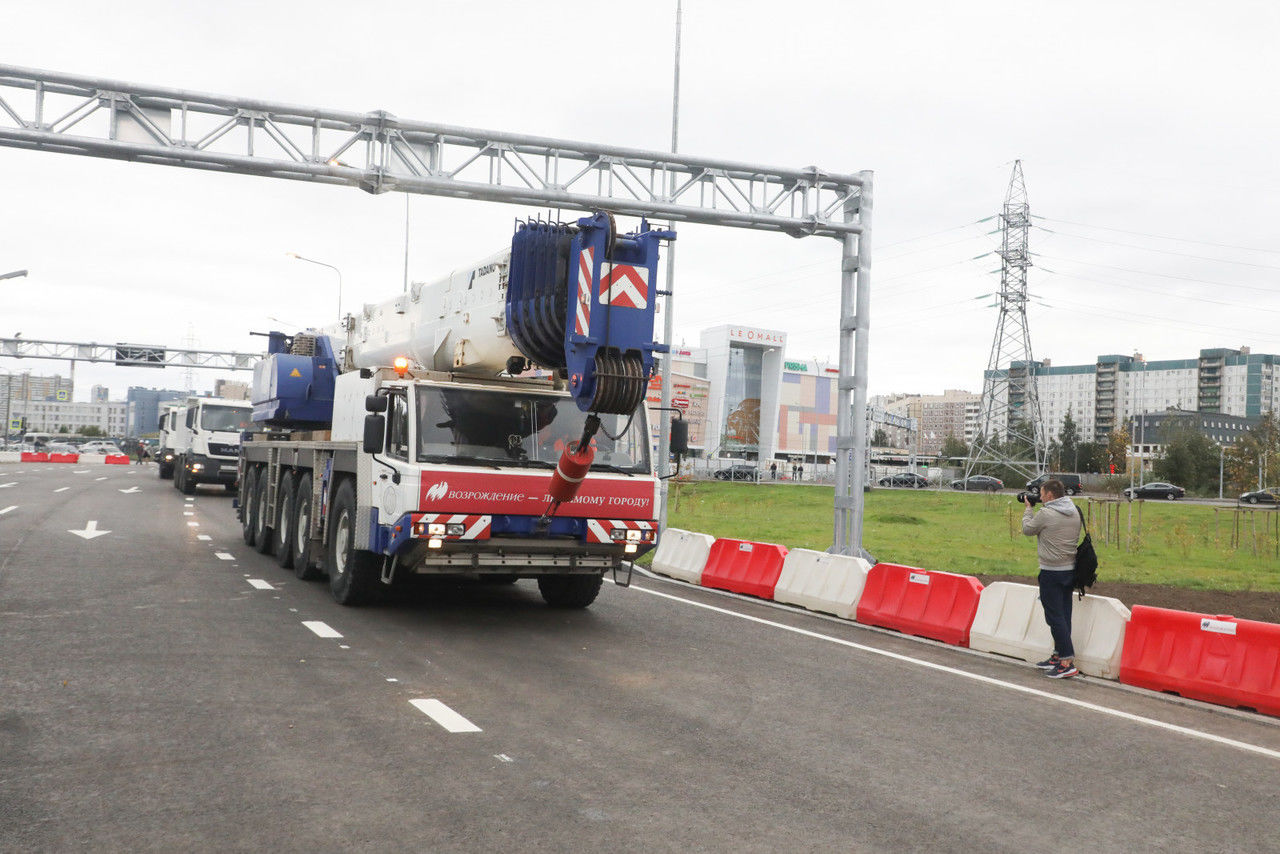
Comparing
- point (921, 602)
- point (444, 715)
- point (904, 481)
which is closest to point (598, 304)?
point (444, 715)

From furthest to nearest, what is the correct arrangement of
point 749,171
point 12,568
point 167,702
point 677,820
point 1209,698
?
point 749,171, point 12,568, point 1209,698, point 167,702, point 677,820

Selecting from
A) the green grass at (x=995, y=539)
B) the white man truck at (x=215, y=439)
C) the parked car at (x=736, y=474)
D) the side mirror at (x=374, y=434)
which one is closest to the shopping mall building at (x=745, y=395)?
the parked car at (x=736, y=474)

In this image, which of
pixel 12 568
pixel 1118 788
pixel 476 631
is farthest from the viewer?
pixel 12 568

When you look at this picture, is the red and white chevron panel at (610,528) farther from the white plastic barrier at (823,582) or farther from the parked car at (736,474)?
the parked car at (736,474)

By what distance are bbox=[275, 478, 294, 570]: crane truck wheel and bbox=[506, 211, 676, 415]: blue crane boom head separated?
250 inches

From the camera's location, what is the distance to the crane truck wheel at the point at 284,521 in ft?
47.2

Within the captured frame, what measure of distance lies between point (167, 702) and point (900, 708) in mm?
4753

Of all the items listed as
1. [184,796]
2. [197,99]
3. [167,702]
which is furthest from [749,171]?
[184,796]

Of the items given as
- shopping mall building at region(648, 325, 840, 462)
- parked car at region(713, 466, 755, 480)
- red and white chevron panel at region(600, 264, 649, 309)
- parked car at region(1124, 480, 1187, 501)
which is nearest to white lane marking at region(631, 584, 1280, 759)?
red and white chevron panel at region(600, 264, 649, 309)

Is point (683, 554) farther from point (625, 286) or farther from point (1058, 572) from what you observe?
point (625, 286)

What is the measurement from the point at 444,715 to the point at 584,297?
3.72 metres

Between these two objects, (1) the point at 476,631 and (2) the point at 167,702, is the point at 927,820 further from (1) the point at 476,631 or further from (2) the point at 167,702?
(1) the point at 476,631

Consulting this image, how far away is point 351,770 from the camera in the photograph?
5.48 meters

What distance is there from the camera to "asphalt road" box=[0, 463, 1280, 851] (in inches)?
189
